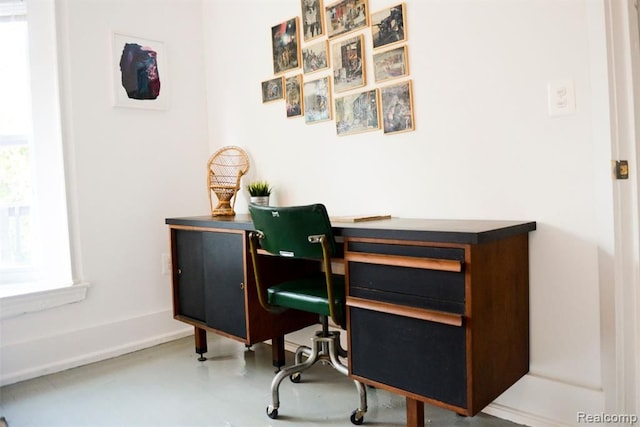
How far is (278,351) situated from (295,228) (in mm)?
974

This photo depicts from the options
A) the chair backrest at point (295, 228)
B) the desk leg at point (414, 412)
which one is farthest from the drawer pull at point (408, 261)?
the desk leg at point (414, 412)

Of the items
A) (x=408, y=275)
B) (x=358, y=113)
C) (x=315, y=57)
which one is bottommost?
(x=408, y=275)

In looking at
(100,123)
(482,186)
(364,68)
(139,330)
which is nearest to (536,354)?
(482,186)

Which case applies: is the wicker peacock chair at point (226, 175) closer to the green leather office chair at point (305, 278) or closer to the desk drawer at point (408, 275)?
the green leather office chair at point (305, 278)

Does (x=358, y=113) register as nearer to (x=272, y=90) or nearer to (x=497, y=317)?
(x=272, y=90)

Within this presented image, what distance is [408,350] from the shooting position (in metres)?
1.56

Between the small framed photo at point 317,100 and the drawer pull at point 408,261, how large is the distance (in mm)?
1030

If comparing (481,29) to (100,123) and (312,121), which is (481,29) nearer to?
(312,121)

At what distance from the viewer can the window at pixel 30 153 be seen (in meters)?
2.62

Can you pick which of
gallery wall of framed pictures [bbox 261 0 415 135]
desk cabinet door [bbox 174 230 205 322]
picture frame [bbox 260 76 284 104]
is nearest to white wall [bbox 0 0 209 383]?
desk cabinet door [bbox 174 230 205 322]

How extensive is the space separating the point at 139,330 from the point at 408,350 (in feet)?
6.65

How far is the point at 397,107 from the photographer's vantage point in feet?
7.04

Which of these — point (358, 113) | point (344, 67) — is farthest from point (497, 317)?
point (344, 67)

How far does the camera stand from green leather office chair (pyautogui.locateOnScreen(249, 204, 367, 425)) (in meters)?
1.72
